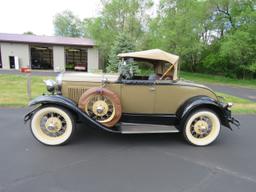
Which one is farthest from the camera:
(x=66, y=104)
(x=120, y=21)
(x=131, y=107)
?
(x=120, y=21)

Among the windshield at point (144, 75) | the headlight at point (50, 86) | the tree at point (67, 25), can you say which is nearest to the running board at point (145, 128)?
the windshield at point (144, 75)

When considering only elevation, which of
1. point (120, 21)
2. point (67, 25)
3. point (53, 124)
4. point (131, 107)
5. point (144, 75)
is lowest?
point (53, 124)

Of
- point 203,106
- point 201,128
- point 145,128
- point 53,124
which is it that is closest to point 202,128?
point 201,128

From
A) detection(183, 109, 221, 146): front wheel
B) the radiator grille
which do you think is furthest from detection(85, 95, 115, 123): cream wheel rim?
detection(183, 109, 221, 146): front wheel

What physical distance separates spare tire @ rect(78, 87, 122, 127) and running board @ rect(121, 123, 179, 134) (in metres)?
0.25

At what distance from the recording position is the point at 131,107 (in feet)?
11.7

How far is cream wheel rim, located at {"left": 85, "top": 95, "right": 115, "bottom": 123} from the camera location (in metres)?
3.31

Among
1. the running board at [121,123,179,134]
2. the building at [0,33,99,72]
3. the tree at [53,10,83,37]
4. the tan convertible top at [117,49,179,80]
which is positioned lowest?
the running board at [121,123,179,134]

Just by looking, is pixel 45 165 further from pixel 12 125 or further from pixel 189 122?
pixel 189 122

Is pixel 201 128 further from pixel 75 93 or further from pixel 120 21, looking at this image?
pixel 120 21

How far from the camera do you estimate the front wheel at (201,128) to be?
11.2 feet

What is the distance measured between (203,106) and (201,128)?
16.1 inches

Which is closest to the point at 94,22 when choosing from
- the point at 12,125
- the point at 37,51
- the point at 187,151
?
the point at 37,51

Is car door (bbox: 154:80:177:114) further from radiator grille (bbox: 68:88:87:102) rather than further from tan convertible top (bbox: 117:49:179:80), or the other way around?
radiator grille (bbox: 68:88:87:102)
